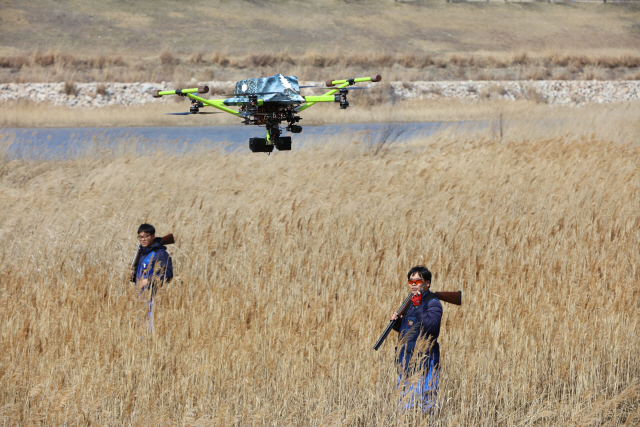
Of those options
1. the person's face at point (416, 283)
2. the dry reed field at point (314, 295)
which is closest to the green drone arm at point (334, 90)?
the person's face at point (416, 283)

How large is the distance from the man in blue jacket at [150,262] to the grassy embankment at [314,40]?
104ft

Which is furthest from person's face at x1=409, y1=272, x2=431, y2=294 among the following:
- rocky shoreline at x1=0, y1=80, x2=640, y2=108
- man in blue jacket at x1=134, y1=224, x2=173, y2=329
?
rocky shoreline at x1=0, y1=80, x2=640, y2=108

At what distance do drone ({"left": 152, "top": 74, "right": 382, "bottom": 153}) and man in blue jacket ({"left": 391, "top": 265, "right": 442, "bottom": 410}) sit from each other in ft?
4.27

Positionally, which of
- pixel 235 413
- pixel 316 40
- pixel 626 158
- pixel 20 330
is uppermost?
pixel 316 40

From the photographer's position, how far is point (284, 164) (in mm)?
14906

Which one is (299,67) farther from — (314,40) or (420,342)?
(420,342)

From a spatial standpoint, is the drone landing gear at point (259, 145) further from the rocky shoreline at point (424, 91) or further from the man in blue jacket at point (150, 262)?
the rocky shoreline at point (424, 91)

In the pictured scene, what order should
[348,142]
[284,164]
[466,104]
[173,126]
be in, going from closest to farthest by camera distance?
1. [284,164]
2. [348,142]
3. [173,126]
4. [466,104]

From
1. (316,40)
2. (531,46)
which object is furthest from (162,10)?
(531,46)

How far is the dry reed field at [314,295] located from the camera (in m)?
5.45

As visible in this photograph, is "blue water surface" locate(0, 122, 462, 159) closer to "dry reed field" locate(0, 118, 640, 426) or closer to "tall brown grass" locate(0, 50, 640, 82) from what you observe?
"dry reed field" locate(0, 118, 640, 426)

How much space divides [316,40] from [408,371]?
66174 mm

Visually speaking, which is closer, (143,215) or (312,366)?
(312,366)

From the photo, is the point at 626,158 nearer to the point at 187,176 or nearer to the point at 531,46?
the point at 187,176
